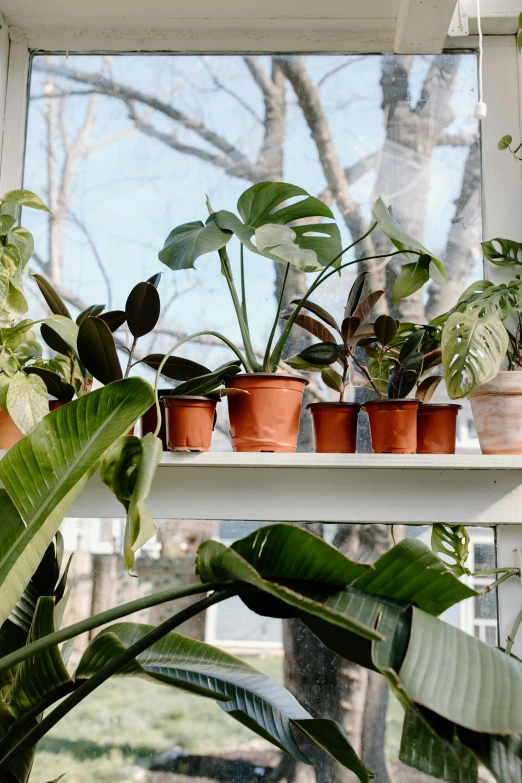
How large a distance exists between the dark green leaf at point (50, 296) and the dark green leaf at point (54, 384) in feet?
0.43

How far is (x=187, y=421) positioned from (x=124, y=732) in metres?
0.69

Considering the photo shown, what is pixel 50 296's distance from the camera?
139cm

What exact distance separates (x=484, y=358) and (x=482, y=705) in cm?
72

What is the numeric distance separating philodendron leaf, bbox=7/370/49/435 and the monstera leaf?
33cm

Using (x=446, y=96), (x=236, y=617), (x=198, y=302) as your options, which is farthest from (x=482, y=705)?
(x=446, y=96)

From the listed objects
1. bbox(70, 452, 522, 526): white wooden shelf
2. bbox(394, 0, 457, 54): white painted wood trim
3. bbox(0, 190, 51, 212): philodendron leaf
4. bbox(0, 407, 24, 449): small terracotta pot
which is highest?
bbox(394, 0, 457, 54): white painted wood trim

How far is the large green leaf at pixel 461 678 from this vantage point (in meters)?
0.60

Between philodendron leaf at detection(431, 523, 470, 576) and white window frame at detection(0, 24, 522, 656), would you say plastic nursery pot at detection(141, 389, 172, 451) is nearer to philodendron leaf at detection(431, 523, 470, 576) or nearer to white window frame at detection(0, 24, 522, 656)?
white window frame at detection(0, 24, 522, 656)

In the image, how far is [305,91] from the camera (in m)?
1.72

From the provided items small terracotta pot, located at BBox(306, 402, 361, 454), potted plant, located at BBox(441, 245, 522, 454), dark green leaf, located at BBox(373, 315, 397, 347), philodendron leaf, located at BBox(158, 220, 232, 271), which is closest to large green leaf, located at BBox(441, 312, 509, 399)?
potted plant, located at BBox(441, 245, 522, 454)

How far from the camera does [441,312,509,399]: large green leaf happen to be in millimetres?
1211

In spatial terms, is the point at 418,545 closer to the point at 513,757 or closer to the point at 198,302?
the point at 513,757

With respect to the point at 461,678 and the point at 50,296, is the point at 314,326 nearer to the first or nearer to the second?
the point at 50,296

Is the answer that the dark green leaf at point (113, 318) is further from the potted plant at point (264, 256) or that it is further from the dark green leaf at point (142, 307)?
the potted plant at point (264, 256)
